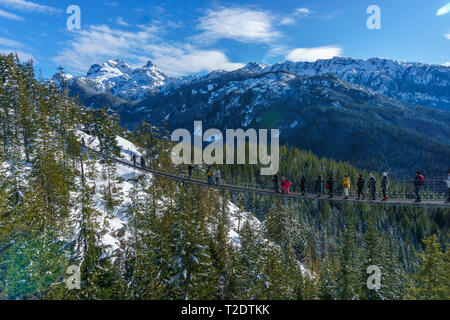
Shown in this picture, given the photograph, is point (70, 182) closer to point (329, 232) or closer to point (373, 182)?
point (373, 182)

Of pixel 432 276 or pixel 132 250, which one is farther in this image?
pixel 132 250

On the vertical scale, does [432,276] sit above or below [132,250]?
below

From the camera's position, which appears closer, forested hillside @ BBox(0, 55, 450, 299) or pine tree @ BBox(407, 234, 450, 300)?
pine tree @ BBox(407, 234, 450, 300)

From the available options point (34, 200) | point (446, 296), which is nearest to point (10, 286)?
point (34, 200)

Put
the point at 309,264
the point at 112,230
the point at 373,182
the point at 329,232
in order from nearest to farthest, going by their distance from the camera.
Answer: the point at 373,182
the point at 112,230
the point at 309,264
the point at 329,232

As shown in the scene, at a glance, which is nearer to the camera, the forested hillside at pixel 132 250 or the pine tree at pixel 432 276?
the pine tree at pixel 432 276

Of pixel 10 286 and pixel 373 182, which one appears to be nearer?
pixel 10 286

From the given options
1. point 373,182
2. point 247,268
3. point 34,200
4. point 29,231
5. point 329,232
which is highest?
point 373,182
